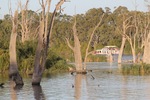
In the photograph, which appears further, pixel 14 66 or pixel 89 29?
pixel 89 29

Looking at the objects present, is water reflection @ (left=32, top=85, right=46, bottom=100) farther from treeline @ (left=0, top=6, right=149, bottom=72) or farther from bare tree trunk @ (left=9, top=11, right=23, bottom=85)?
treeline @ (left=0, top=6, right=149, bottom=72)

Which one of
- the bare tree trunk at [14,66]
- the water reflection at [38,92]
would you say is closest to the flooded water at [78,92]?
the water reflection at [38,92]

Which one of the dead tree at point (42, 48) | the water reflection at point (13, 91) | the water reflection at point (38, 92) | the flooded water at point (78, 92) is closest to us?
the flooded water at point (78, 92)

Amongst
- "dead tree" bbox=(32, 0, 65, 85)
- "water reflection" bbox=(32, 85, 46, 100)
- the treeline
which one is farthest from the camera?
the treeline

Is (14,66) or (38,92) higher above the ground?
(14,66)

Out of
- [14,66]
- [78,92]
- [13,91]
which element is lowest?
[78,92]

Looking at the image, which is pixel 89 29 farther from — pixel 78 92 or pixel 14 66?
pixel 78 92

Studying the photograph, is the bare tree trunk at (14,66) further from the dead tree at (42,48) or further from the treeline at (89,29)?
the treeline at (89,29)

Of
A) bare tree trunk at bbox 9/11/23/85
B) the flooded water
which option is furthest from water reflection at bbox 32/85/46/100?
bare tree trunk at bbox 9/11/23/85

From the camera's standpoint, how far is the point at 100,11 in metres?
119

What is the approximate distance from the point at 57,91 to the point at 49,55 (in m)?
18.7

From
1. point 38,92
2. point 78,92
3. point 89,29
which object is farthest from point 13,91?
point 89,29

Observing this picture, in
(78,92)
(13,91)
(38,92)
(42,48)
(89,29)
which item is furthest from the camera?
(89,29)

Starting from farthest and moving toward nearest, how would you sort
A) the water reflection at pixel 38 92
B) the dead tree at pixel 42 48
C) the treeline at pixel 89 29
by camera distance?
1. the treeline at pixel 89 29
2. the dead tree at pixel 42 48
3. the water reflection at pixel 38 92
